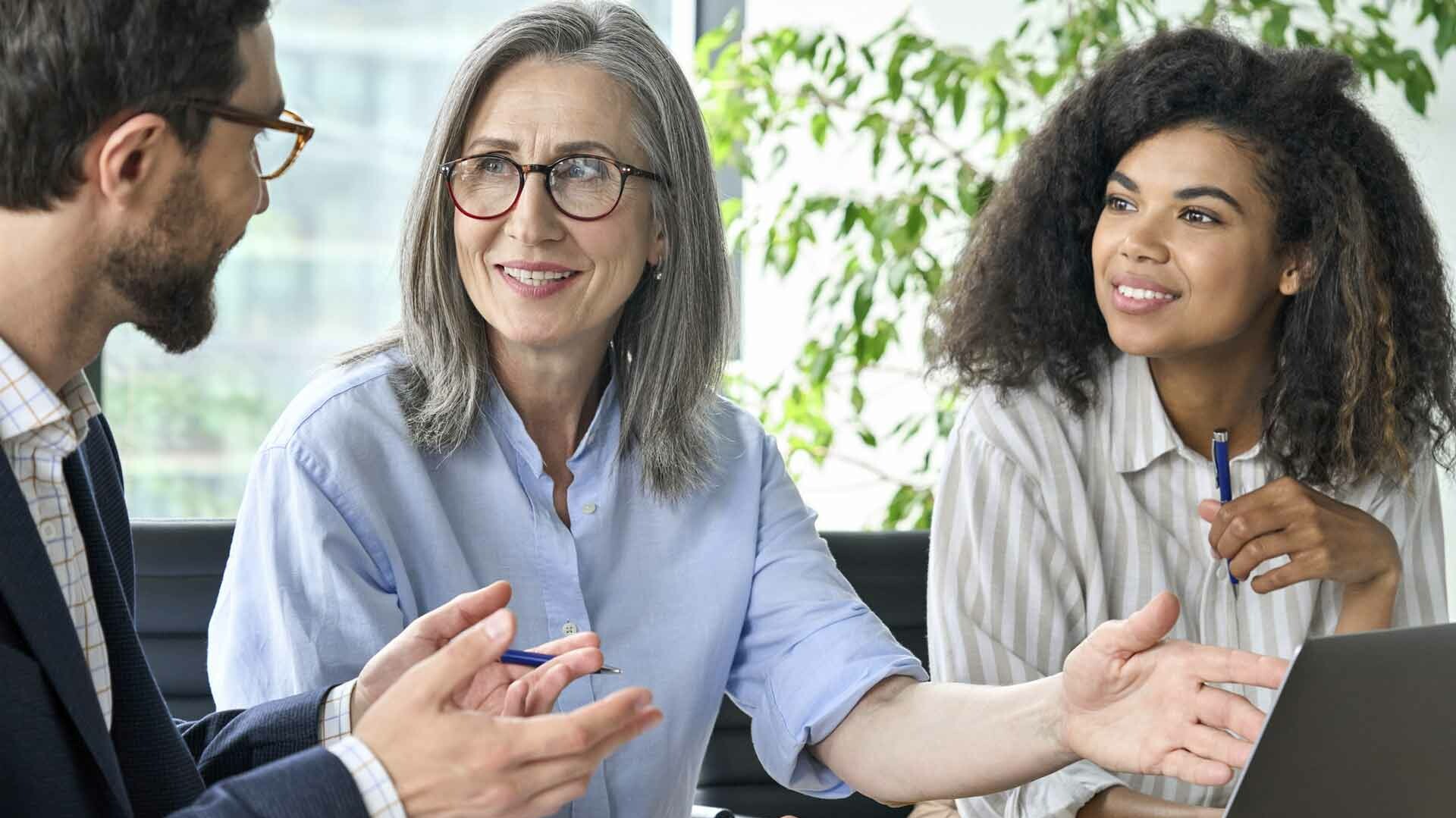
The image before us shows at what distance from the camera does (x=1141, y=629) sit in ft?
3.84

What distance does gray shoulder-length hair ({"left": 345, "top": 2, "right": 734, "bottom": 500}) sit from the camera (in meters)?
1.56

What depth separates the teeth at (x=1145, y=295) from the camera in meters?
1.82

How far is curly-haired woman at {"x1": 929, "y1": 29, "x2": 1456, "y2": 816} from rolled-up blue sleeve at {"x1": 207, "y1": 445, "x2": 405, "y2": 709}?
0.71 meters

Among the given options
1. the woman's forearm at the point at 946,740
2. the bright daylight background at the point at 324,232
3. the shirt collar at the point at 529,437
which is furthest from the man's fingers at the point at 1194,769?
the bright daylight background at the point at 324,232

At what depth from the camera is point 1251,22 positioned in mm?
2977

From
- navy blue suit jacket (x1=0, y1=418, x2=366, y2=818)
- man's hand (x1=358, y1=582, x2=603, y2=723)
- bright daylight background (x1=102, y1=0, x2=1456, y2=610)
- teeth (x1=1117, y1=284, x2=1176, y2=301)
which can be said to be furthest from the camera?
bright daylight background (x1=102, y1=0, x2=1456, y2=610)

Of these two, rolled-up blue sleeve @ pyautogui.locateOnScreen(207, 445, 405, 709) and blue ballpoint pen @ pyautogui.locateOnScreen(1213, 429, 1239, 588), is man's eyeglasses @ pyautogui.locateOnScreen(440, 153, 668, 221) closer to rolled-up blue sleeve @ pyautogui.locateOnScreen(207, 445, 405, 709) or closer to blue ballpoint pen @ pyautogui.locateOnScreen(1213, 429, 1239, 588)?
rolled-up blue sleeve @ pyautogui.locateOnScreen(207, 445, 405, 709)

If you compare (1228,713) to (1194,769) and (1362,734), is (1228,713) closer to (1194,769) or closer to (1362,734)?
(1194,769)

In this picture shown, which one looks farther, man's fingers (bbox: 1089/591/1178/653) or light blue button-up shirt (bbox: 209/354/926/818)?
light blue button-up shirt (bbox: 209/354/926/818)

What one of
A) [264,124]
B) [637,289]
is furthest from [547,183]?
[264,124]

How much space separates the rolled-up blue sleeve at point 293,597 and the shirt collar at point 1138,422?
937 mm

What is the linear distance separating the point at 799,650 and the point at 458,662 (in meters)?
0.71

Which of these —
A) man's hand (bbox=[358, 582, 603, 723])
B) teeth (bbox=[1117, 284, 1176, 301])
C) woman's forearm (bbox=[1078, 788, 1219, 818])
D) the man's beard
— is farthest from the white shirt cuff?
teeth (bbox=[1117, 284, 1176, 301])

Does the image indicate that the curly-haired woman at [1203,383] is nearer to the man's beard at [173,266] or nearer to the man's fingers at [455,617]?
the man's fingers at [455,617]
